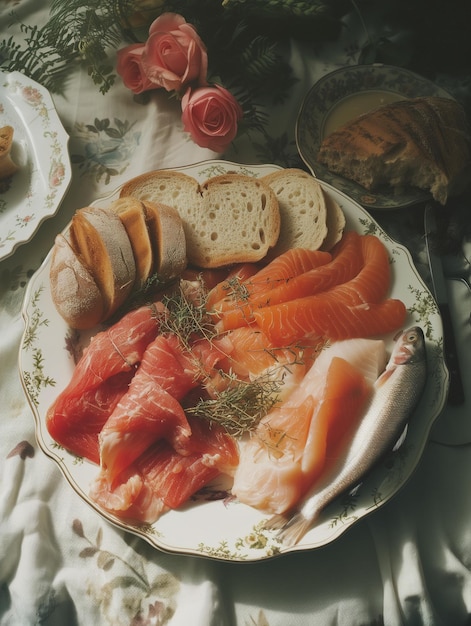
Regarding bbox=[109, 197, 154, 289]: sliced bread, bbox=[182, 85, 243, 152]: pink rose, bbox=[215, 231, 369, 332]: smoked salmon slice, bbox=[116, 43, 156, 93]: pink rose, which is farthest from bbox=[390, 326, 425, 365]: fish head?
bbox=[116, 43, 156, 93]: pink rose

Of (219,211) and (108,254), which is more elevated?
(108,254)

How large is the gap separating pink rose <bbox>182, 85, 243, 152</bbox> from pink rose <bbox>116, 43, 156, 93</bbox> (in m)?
0.22

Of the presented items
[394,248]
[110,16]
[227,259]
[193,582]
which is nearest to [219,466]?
[193,582]

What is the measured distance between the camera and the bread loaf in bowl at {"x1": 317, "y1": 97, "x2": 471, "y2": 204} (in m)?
2.07

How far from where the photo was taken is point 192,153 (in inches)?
91.3

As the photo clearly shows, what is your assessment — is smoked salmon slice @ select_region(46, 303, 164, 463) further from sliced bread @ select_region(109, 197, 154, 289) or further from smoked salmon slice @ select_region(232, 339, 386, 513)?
smoked salmon slice @ select_region(232, 339, 386, 513)

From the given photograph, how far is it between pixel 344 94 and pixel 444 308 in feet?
3.24

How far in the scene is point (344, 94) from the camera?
239 cm

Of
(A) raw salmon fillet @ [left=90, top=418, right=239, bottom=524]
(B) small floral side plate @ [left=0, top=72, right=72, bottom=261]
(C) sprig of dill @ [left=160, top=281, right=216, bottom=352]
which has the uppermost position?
(B) small floral side plate @ [left=0, top=72, right=72, bottom=261]

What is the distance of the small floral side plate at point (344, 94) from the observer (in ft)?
7.29

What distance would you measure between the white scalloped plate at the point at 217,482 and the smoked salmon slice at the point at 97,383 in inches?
1.8

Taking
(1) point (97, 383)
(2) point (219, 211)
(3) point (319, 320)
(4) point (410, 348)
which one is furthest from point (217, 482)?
(2) point (219, 211)

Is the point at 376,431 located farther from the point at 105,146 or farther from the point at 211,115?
the point at 105,146

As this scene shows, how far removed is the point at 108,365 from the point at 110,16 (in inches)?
56.7
